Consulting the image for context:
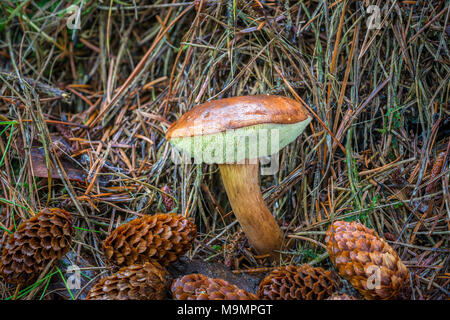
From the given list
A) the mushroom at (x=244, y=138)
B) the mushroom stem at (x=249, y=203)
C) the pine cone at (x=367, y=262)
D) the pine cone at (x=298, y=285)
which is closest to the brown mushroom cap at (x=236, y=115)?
the mushroom at (x=244, y=138)

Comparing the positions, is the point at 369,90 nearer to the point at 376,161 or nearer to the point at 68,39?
the point at 376,161

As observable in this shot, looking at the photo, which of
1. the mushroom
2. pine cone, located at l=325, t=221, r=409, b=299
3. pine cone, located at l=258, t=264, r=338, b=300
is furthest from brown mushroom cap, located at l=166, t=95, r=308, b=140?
pine cone, located at l=258, t=264, r=338, b=300

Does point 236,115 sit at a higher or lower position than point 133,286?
higher

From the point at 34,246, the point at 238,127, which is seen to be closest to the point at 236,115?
the point at 238,127

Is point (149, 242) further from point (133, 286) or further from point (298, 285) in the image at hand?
point (298, 285)

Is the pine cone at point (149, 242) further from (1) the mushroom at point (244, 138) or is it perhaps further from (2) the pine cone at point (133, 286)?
(1) the mushroom at point (244, 138)
